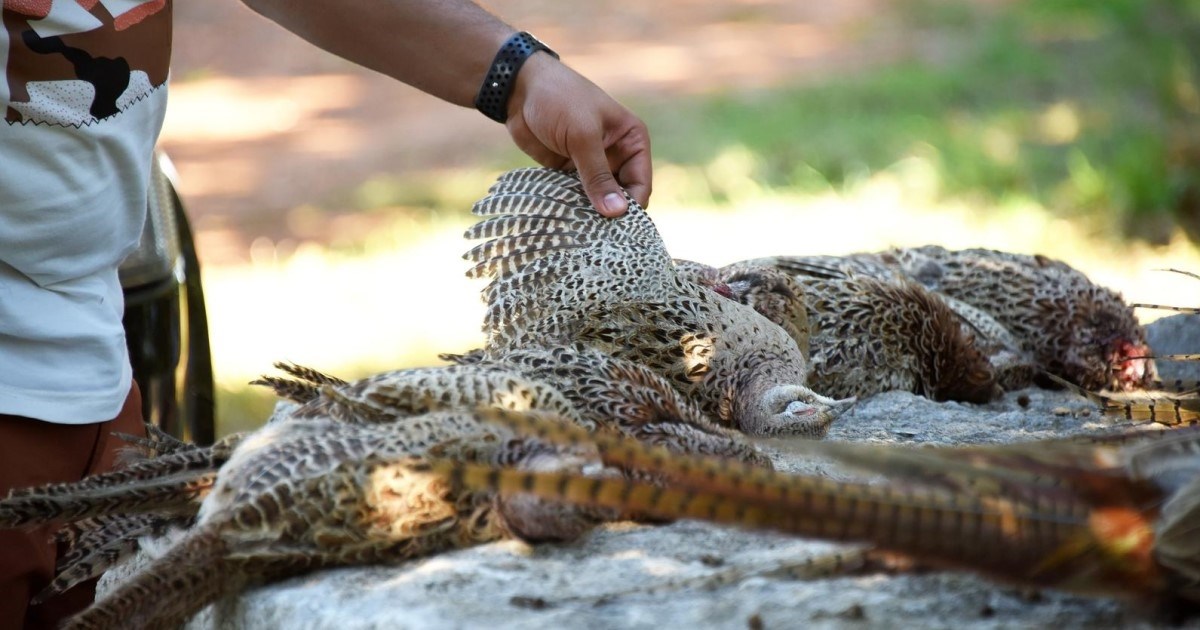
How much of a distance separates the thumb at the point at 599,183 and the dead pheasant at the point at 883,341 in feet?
1.30

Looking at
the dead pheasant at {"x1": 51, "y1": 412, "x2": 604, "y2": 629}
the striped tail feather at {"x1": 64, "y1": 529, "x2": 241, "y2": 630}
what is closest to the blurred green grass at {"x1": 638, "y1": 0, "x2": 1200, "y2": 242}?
the dead pheasant at {"x1": 51, "y1": 412, "x2": 604, "y2": 629}

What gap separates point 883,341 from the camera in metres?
3.46

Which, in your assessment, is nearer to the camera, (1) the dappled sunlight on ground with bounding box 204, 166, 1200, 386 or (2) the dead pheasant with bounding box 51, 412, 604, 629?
(2) the dead pheasant with bounding box 51, 412, 604, 629

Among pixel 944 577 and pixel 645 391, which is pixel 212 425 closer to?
pixel 645 391

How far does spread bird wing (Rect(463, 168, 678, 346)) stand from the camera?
2.88m

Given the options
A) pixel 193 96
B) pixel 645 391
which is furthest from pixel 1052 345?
pixel 193 96

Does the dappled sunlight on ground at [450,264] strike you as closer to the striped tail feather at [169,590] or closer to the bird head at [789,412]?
the bird head at [789,412]

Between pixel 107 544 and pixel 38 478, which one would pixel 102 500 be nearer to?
pixel 107 544

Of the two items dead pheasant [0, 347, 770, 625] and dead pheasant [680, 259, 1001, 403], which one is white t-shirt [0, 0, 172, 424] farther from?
dead pheasant [680, 259, 1001, 403]

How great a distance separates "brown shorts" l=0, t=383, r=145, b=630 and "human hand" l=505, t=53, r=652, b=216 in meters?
1.17

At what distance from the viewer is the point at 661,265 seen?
293 cm

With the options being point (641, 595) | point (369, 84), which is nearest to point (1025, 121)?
point (369, 84)

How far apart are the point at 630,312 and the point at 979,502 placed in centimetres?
129

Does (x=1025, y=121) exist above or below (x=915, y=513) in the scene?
above
